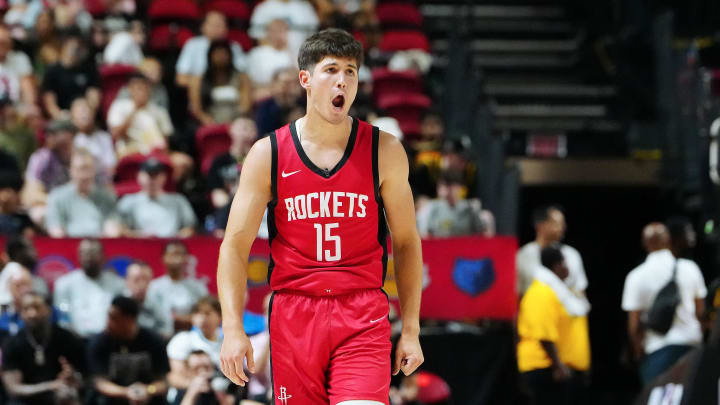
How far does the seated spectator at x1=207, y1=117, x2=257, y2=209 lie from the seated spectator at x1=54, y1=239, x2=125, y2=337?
61.7 inches

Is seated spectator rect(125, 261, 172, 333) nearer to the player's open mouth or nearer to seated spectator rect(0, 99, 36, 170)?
seated spectator rect(0, 99, 36, 170)

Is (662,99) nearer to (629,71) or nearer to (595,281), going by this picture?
(629,71)

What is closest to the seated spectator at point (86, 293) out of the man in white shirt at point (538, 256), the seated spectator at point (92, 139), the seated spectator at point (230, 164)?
the seated spectator at point (230, 164)

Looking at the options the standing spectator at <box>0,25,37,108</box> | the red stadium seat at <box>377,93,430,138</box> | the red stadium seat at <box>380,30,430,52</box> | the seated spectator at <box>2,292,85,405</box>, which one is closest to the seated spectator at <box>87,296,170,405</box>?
the seated spectator at <box>2,292,85,405</box>

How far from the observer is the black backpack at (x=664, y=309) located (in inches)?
348

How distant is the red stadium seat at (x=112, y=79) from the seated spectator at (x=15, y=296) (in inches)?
156

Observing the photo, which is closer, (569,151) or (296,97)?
(296,97)

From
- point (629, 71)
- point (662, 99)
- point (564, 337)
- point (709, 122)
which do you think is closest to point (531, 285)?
point (564, 337)

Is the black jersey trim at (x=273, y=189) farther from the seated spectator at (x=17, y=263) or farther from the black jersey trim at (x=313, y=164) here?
the seated spectator at (x=17, y=263)

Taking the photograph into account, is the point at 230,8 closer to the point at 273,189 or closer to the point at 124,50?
the point at 124,50

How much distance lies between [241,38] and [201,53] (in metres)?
1.15

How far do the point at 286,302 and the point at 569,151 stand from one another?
941 cm

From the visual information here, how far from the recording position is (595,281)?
13453mm

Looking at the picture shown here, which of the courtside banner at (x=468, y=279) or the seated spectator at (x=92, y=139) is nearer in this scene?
the courtside banner at (x=468, y=279)
